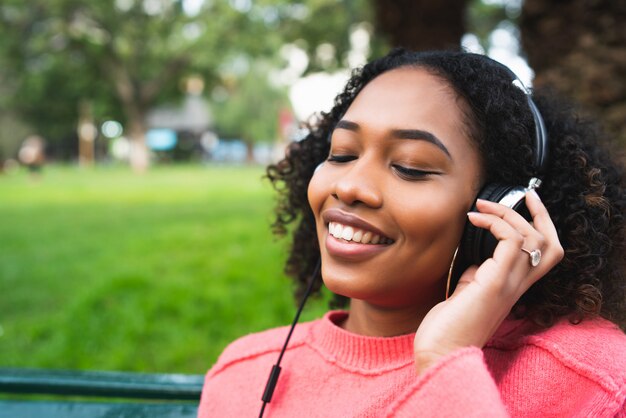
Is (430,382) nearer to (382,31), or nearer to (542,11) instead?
(542,11)

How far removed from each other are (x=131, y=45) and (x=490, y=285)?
31764mm

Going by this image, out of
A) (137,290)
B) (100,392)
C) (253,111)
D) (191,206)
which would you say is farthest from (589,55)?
(253,111)

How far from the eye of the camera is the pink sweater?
1.19 meters

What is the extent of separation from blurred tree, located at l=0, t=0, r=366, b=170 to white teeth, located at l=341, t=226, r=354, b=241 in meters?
10.5

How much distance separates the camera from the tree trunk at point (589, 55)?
318 cm

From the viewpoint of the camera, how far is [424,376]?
121 centimetres

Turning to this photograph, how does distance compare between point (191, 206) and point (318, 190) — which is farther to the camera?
point (191, 206)

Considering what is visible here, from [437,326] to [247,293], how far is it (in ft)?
13.4

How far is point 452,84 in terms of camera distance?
153 centimetres

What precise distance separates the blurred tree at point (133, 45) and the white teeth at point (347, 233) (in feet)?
34.4

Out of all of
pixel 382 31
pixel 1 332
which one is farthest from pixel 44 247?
pixel 382 31

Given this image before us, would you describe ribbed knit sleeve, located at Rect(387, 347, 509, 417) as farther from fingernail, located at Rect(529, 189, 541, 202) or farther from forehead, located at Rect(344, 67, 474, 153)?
forehead, located at Rect(344, 67, 474, 153)

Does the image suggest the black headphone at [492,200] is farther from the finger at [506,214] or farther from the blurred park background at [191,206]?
the blurred park background at [191,206]

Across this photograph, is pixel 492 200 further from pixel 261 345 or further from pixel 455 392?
pixel 261 345
